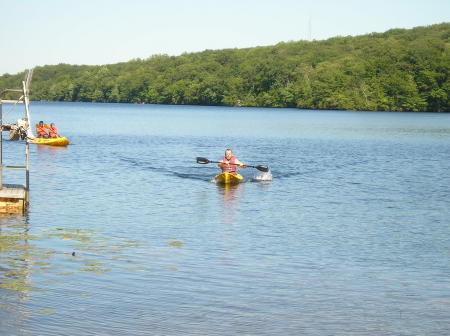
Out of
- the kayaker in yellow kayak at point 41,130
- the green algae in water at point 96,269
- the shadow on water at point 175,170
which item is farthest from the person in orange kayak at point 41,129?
the green algae in water at point 96,269

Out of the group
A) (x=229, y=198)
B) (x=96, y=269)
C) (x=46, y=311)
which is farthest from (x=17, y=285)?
(x=229, y=198)

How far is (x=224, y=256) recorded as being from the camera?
1844cm

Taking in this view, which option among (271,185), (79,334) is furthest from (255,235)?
(271,185)

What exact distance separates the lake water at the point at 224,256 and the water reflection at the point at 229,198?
0.34ft

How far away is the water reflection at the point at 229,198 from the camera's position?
2614 cm

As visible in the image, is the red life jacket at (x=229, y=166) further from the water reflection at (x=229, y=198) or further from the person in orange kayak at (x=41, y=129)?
the person in orange kayak at (x=41, y=129)

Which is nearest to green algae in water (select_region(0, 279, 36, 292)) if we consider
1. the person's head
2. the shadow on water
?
the person's head

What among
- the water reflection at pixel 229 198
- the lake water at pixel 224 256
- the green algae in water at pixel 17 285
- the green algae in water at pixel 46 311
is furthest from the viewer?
the water reflection at pixel 229 198

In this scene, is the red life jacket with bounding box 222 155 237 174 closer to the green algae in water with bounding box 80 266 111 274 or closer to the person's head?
the person's head

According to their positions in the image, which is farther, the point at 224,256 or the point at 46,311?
the point at 224,256

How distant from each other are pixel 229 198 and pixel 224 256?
518 inches

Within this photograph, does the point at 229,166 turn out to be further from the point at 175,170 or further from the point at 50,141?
the point at 50,141

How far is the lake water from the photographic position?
42.4 feet

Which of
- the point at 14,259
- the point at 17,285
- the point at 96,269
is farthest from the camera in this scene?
the point at 14,259
